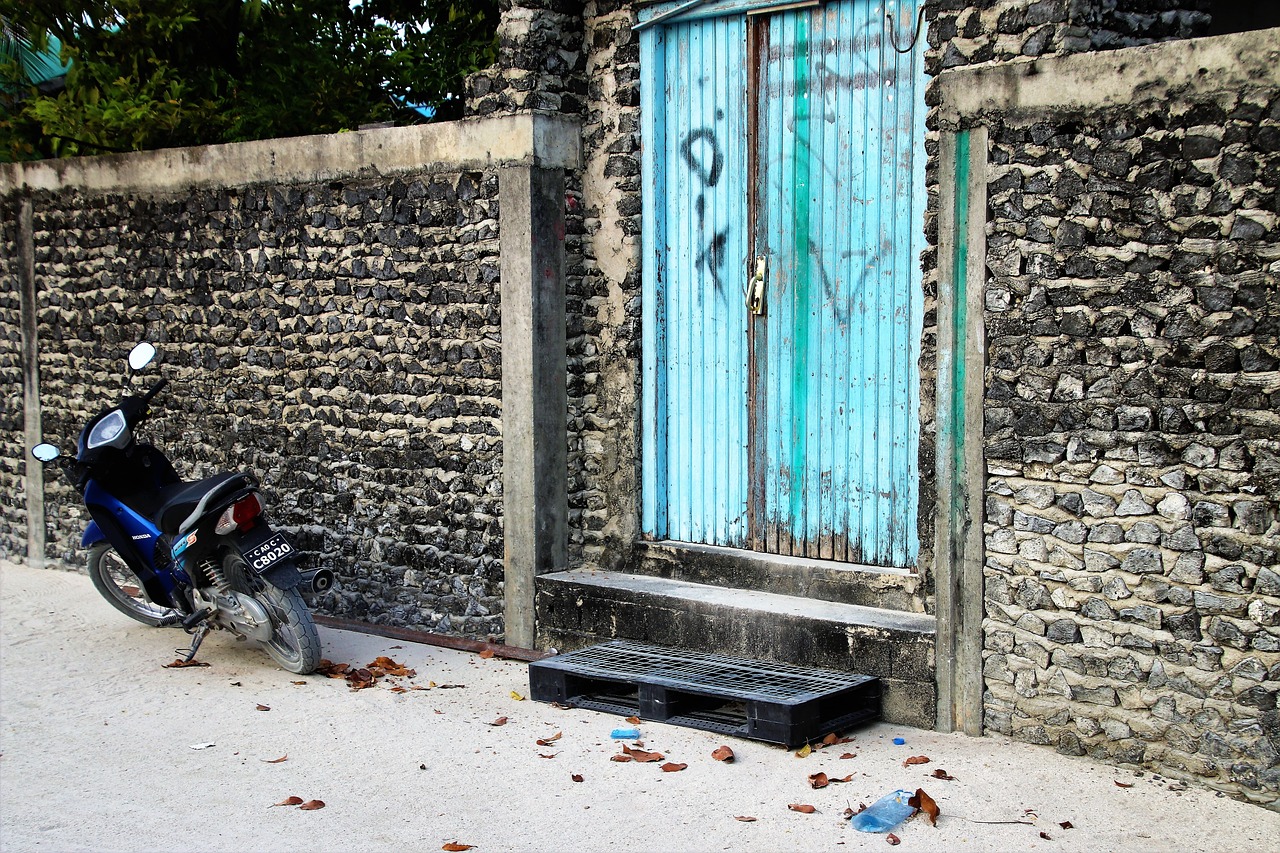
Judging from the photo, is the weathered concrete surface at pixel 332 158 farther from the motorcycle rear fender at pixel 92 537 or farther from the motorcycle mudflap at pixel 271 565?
the motorcycle rear fender at pixel 92 537

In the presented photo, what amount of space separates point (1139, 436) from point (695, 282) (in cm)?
259

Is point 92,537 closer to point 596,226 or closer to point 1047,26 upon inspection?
point 596,226

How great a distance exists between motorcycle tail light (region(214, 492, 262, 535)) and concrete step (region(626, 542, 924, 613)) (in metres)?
2.01

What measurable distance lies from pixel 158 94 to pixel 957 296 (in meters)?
7.17

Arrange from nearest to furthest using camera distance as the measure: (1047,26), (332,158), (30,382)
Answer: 1. (1047,26)
2. (332,158)
3. (30,382)

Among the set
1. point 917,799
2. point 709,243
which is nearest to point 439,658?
point 709,243

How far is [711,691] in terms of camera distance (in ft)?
18.3

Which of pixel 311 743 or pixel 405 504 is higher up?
pixel 405 504

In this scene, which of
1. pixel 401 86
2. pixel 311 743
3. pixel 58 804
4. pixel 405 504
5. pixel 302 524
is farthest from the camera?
pixel 401 86

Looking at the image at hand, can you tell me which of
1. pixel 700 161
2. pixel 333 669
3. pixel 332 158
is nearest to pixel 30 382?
pixel 332 158

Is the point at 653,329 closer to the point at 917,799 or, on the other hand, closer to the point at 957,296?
the point at 957,296

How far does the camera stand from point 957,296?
213 inches

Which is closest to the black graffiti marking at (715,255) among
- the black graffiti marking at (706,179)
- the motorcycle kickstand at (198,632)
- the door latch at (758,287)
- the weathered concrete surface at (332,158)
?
the black graffiti marking at (706,179)

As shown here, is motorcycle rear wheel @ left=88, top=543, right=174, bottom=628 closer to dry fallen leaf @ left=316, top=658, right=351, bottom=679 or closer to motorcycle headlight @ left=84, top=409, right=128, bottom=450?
motorcycle headlight @ left=84, top=409, right=128, bottom=450
